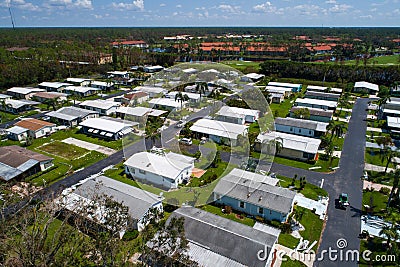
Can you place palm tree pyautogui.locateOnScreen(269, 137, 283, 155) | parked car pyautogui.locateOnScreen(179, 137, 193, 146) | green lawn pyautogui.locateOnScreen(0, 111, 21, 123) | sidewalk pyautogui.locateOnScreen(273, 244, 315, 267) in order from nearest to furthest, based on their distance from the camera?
1. sidewalk pyautogui.locateOnScreen(273, 244, 315, 267)
2. palm tree pyautogui.locateOnScreen(269, 137, 283, 155)
3. parked car pyautogui.locateOnScreen(179, 137, 193, 146)
4. green lawn pyautogui.locateOnScreen(0, 111, 21, 123)

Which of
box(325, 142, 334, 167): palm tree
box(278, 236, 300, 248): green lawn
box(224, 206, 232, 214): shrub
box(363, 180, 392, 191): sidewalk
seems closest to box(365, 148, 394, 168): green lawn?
box(325, 142, 334, 167): palm tree

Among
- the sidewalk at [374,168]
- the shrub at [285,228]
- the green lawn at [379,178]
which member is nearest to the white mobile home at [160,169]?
the shrub at [285,228]

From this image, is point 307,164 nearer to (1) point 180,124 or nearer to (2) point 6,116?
(1) point 180,124

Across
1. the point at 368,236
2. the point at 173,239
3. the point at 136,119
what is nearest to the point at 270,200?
the point at 368,236

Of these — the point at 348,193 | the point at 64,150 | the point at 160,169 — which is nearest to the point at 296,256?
the point at 348,193

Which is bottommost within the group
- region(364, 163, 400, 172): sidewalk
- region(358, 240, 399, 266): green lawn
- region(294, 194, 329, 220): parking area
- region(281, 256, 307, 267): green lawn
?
region(281, 256, 307, 267): green lawn

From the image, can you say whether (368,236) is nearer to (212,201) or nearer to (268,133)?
(212,201)

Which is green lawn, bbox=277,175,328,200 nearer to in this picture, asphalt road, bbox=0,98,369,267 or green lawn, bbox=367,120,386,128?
asphalt road, bbox=0,98,369,267
